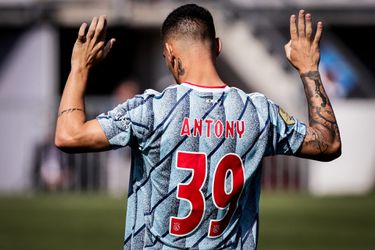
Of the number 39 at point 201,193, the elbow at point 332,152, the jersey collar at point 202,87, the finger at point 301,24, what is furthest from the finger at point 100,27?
the elbow at point 332,152

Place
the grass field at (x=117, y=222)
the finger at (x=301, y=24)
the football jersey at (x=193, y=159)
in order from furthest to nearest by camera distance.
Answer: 1. the grass field at (x=117, y=222)
2. the finger at (x=301, y=24)
3. the football jersey at (x=193, y=159)

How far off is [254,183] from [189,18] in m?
0.82

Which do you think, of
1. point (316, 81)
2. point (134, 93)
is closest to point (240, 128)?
point (316, 81)

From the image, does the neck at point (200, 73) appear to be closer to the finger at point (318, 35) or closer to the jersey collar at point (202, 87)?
the jersey collar at point (202, 87)

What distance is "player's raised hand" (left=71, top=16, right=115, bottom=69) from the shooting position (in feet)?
17.8

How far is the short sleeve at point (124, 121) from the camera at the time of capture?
210 inches

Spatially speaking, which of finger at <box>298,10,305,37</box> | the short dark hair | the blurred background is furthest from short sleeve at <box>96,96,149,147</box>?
the blurred background

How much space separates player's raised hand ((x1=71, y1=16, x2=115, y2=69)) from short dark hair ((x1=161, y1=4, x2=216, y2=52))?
0.32 meters

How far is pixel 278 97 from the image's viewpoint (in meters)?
25.7

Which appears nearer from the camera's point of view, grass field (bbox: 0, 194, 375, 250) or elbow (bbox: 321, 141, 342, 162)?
elbow (bbox: 321, 141, 342, 162)

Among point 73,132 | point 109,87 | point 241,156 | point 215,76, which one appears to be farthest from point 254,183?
point 109,87

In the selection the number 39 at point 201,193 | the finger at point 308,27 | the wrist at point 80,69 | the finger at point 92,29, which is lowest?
the number 39 at point 201,193

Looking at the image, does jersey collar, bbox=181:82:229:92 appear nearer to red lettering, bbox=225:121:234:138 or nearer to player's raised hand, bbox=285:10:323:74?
red lettering, bbox=225:121:234:138

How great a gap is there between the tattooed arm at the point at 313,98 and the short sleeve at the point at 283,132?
4 centimetres
